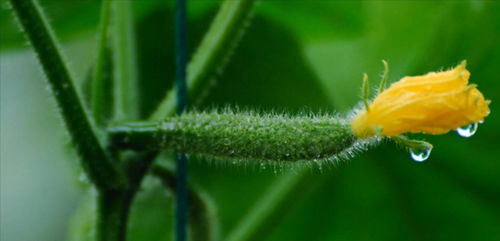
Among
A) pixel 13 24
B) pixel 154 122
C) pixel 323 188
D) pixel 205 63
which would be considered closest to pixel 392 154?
pixel 323 188

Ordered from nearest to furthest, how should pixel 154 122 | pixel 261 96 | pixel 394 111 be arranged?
pixel 394 111, pixel 154 122, pixel 261 96

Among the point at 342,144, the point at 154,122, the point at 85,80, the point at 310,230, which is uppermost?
the point at 85,80

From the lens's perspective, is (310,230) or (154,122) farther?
(310,230)

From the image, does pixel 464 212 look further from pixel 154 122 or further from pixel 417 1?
pixel 154 122

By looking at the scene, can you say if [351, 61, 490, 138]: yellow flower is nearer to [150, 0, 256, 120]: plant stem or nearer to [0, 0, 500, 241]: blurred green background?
[150, 0, 256, 120]: plant stem

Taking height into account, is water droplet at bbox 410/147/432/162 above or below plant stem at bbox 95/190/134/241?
below

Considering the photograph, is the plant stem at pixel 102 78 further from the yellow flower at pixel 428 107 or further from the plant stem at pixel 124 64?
the yellow flower at pixel 428 107

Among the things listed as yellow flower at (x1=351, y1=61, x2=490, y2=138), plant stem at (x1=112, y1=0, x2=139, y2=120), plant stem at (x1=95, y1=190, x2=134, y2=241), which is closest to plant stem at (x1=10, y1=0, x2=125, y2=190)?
plant stem at (x1=95, y1=190, x2=134, y2=241)
